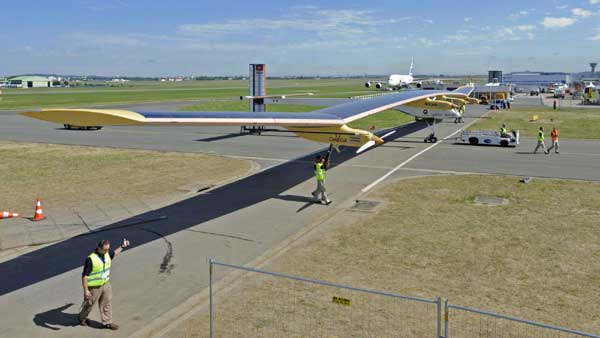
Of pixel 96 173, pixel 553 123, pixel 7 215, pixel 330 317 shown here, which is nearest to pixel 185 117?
pixel 7 215

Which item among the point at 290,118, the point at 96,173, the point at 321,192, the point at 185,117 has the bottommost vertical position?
the point at 96,173

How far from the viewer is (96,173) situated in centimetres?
2623

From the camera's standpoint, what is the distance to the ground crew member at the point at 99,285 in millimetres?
9547

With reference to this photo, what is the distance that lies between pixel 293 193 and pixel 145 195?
21.8ft

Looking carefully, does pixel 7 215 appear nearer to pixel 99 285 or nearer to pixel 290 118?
pixel 99 285

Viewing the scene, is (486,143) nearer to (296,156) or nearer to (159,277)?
(296,156)

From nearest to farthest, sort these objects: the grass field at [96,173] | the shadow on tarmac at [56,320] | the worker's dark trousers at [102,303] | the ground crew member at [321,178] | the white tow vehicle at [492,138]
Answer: the worker's dark trousers at [102,303]
the shadow on tarmac at [56,320]
the ground crew member at [321,178]
the grass field at [96,173]
the white tow vehicle at [492,138]

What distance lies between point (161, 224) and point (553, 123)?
47844mm

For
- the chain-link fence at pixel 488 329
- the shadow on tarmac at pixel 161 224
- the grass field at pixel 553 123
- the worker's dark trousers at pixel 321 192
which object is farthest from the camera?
the grass field at pixel 553 123

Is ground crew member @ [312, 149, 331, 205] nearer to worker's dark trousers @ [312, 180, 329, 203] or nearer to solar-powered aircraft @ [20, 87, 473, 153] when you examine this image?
worker's dark trousers @ [312, 180, 329, 203]

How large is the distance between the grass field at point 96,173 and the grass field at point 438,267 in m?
10.5

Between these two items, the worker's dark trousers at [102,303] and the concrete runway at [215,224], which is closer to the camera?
the worker's dark trousers at [102,303]

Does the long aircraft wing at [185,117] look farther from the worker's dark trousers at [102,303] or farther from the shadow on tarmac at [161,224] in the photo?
the worker's dark trousers at [102,303]

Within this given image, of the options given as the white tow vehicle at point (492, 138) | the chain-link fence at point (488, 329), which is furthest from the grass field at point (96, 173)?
the white tow vehicle at point (492, 138)
